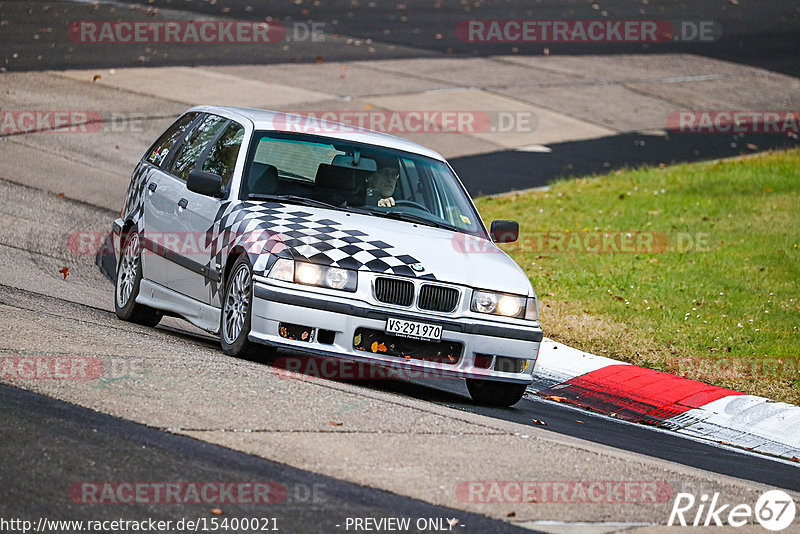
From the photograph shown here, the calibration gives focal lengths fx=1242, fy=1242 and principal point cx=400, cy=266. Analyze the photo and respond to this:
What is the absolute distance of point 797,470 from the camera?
8055 mm

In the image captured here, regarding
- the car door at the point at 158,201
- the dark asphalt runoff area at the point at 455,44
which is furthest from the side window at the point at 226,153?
the dark asphalt runoff area at the point at 455,44

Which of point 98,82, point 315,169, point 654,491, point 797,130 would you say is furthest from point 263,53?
point 654,491

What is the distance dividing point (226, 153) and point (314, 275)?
5.95 ft

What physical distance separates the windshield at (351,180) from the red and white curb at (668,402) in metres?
1.61

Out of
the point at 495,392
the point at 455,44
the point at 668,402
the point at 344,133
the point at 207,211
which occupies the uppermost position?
the point at 344,133

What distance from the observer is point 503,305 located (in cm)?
779

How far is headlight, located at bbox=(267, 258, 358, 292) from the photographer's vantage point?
24.4 feet

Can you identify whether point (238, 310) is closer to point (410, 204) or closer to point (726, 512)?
point (410, 204)

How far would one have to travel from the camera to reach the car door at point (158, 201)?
8992 millimetres

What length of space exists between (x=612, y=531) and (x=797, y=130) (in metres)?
20.0

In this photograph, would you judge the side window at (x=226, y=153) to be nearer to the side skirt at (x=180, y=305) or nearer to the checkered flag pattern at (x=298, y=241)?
the checkered flag pattern at (x=298, y=241)

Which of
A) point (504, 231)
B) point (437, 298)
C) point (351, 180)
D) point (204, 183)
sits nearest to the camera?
point (437, 298)

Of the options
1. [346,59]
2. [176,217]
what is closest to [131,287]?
[176,217]

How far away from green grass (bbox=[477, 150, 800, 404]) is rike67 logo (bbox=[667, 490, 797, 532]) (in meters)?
3.53
